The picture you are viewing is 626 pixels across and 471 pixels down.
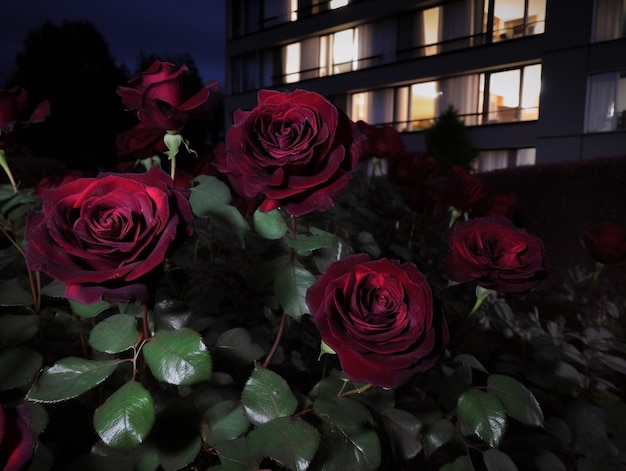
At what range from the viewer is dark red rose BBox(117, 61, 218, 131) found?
2.19 ft

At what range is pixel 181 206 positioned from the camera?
1.56ft

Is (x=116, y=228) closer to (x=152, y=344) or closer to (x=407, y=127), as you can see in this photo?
(x=152, y=344)

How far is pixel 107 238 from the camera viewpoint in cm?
44

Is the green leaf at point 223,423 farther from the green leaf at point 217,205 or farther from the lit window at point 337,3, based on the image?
the lit window at point 337,3

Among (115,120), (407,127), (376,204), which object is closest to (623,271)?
(376,204)

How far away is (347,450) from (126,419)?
0.79ft

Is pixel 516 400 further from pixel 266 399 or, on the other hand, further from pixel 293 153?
pixel 293 153

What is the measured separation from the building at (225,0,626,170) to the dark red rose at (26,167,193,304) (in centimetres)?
1152

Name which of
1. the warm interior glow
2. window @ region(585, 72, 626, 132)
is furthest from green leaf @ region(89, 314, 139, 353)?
the warm interior glow

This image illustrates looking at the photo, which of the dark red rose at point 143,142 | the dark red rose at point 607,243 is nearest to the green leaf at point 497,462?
the dark red rose at point 143,142

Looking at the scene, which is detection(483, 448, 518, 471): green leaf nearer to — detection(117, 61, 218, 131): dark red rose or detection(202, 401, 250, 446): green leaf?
detection(202, 401, 250, 446): green leaf

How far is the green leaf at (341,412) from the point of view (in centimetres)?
51

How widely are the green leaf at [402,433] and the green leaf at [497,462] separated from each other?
12 cm

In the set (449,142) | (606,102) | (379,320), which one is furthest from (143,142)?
(606,102)
